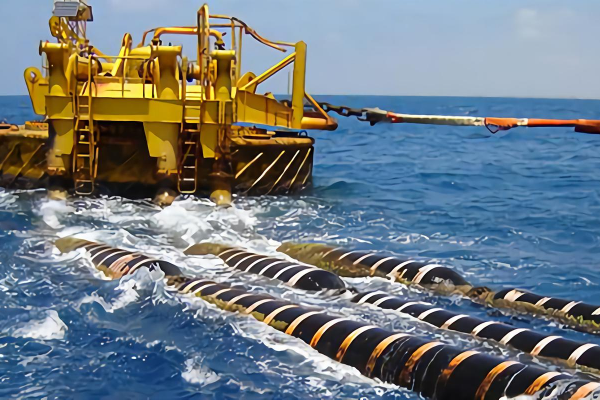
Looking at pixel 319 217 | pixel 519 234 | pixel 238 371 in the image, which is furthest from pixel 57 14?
pixel 238 371

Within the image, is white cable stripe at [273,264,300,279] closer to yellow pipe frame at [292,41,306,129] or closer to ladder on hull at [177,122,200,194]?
ladder on hull at [177,122,200,194]

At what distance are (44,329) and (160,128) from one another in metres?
9.20

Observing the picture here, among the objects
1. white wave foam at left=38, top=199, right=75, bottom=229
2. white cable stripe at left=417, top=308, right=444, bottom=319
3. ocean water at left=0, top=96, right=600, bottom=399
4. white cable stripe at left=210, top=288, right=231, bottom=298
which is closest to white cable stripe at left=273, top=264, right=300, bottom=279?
ocean water at left=0, top=96, right=600, bottom=399

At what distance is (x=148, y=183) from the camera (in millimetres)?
20516

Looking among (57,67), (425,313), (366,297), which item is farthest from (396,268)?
(57,67)

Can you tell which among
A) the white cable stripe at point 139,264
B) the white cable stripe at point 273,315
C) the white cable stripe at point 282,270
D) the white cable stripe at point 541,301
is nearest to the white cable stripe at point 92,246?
the white cable stripe at point 139,264

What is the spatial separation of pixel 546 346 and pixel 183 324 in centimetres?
490

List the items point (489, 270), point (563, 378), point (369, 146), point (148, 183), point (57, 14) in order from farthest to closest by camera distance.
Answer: point (369, 146) < point (57, 14) < point (148, 183) < point (489, 270) < point (563, 378)

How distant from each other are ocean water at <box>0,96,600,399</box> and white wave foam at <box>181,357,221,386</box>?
0.08 feet

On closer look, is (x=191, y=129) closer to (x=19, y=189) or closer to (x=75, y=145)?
(x=75, y=145)

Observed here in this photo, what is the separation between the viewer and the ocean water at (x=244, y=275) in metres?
9.23

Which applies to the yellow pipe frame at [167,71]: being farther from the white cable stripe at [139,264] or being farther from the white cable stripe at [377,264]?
the white cable stripe at [377,264]

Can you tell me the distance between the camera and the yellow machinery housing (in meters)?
19.2

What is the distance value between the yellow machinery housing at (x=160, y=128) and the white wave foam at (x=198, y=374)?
1045 centimetres
